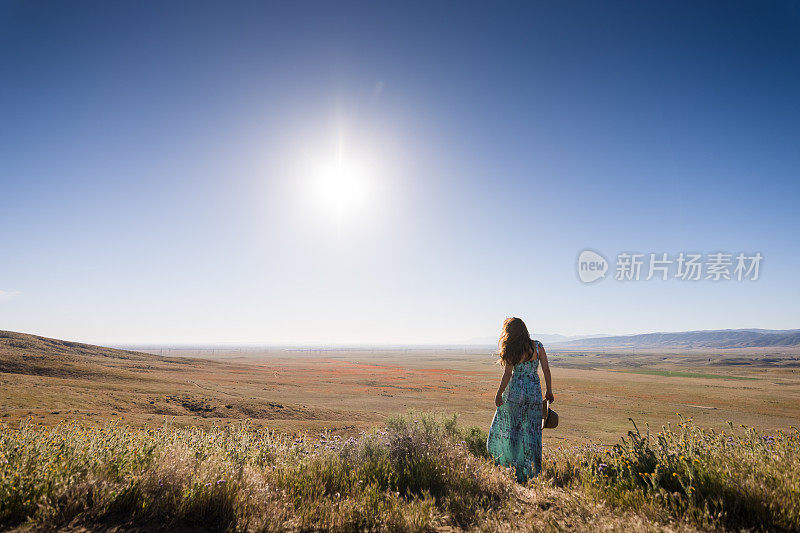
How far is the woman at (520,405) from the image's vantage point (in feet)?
17.3

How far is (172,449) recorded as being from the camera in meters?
4.30

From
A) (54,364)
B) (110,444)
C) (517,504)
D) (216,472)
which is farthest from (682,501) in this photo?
(54,364)

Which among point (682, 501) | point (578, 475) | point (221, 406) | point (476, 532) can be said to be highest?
point (682, 501)

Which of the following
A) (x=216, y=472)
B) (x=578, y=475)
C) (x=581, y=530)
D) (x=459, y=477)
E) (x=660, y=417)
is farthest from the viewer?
(x=660, y=417)

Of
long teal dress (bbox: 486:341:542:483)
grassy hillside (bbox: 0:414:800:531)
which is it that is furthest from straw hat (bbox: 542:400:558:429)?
grassy hillside (bbox: 0:414:800:531)

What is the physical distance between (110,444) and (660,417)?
1333 inches

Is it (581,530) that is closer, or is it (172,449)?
(581,530)

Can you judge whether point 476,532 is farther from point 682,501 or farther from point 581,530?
point 682,501

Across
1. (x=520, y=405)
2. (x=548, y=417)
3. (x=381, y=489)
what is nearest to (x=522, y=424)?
(x=520, y=405)

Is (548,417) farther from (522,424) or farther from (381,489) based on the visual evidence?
(381,489)

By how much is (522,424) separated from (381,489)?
2.20 metres

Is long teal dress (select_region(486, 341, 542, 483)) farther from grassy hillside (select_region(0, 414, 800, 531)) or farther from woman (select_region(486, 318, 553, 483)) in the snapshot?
grassy hillside (select_region(0, 414, 800, 531))

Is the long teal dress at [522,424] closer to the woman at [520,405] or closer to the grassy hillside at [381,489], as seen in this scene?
the woman at [520,405]

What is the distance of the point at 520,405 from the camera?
5.34 metres
